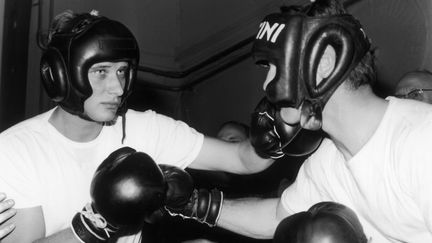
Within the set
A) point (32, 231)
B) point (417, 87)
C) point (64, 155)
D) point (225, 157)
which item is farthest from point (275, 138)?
point (417, 87)

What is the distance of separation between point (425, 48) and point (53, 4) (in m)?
3.59

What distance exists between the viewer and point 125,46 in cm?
224

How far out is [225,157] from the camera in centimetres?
257

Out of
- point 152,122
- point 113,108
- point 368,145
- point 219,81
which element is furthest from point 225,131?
point 368,145

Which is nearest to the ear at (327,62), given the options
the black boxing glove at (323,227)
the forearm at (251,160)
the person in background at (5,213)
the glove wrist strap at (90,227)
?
the black boxing glove at (323,227)

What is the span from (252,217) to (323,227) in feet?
2.29

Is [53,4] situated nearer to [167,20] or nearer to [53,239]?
[167,20]

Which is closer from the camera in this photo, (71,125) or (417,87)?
(71,125)

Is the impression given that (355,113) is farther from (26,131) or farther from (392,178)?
(26,131)

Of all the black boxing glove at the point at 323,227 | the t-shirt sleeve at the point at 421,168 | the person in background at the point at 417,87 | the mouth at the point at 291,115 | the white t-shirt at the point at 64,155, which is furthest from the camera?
the person in background at the point at 417,87

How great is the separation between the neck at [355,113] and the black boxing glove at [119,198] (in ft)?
2.49

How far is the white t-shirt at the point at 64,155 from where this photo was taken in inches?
83.9

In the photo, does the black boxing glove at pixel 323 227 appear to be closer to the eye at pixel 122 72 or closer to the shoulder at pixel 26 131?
the eye at pixel 122 72

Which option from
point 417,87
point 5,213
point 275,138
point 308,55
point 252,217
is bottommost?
point 252,217
